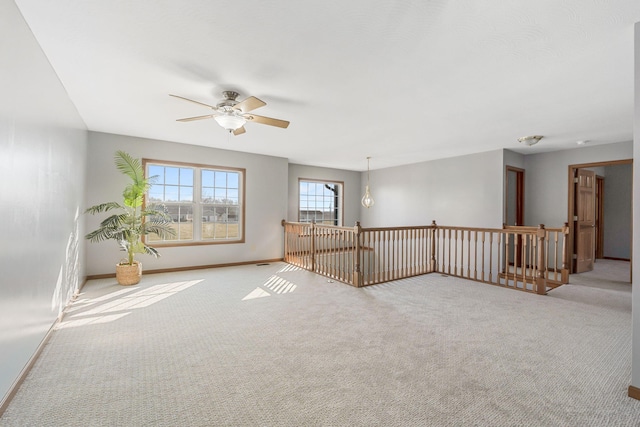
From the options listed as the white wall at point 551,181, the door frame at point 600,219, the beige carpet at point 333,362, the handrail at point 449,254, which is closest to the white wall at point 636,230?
the beige carpet at point 333,362

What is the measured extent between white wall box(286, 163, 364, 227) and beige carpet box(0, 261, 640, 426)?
404 centimetres

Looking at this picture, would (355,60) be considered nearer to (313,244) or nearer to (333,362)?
(333,362)

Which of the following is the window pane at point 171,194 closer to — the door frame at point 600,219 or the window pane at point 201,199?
the window pane at point 201,199

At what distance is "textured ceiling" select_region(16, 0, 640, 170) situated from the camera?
175cm

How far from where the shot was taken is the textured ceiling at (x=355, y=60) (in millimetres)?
1749

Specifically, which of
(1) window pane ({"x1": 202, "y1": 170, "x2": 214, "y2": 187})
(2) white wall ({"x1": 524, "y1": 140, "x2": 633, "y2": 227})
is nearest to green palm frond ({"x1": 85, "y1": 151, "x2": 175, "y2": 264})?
(1) window pane ({"x1": 202, "y1": 170, "x2": 214, "y2": 187})

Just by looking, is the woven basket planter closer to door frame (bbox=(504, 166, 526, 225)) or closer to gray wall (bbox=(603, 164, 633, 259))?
door frame (bbox=(504, 166, 526, 225))

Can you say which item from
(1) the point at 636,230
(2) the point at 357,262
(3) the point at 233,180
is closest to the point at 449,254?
(2) the point at 357,262

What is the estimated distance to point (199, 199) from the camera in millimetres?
5547

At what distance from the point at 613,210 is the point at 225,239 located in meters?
9.40

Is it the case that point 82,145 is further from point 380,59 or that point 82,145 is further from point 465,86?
point 465,86

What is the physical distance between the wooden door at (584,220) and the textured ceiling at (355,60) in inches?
66.5

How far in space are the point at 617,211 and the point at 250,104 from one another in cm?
920

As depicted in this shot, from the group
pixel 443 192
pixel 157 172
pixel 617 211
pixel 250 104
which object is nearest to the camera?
pixel 250 104
